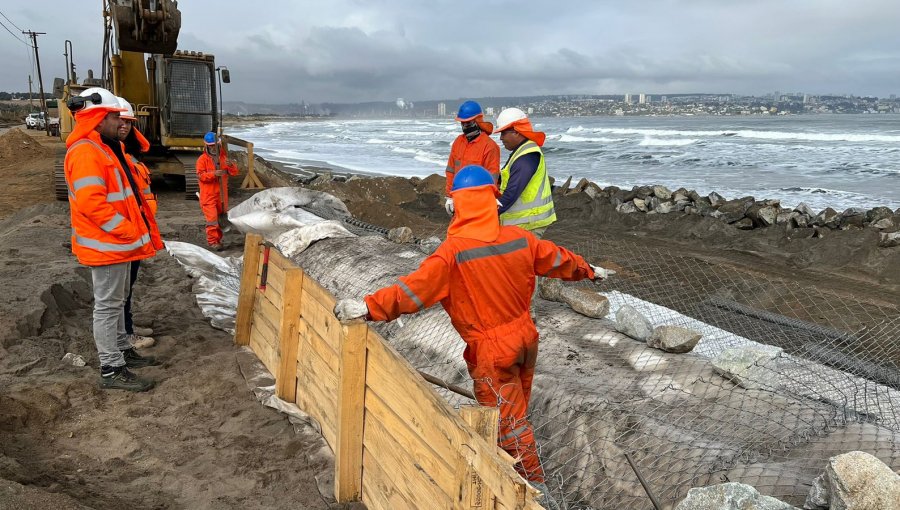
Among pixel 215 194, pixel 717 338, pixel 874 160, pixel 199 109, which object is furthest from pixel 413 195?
pixel 874 160

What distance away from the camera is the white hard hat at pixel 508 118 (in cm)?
480

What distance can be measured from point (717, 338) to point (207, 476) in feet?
13.9

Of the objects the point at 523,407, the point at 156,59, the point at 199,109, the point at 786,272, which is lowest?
the point at 786,272

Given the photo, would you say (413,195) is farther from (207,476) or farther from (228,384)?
(207,476)

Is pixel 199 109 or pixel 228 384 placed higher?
pixel 199 109

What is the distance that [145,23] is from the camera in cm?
1084

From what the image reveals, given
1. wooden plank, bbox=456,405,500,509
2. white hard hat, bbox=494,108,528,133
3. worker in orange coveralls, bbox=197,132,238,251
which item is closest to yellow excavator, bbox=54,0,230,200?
worker in orange coveralls, bbox=197,132,238,251

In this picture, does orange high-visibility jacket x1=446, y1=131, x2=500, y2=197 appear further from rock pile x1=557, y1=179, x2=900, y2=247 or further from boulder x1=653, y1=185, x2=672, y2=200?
boulder x1=653, y1=185, x2=672, y2=200

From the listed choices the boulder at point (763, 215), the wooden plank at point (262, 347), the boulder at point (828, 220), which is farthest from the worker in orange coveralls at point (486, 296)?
the boulder at point (828, 220)

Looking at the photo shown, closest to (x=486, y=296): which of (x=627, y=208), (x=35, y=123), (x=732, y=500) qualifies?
(x=732, y=500)

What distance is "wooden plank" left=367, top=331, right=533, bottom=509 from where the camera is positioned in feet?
6.71

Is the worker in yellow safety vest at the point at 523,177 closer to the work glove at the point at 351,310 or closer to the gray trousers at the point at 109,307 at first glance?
the work glove at the point at 351,310

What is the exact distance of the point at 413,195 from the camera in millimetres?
16656

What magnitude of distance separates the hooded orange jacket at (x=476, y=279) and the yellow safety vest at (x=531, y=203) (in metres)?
1.67
